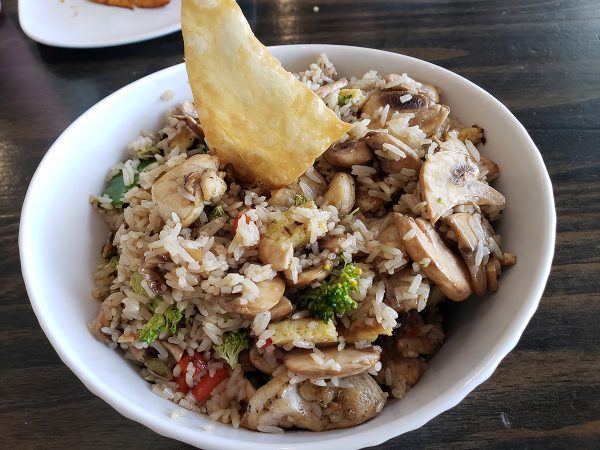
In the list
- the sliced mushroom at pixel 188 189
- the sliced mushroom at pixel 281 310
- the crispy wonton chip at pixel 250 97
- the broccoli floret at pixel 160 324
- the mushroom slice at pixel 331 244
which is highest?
the crispy wonton chip at pixel 250 97

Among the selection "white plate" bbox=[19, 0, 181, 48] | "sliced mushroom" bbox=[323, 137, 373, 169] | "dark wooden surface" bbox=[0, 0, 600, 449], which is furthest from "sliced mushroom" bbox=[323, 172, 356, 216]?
"white plate" bbox=[19, 0, 181, 48]

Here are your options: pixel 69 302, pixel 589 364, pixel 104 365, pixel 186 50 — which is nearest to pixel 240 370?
pixel 104 365

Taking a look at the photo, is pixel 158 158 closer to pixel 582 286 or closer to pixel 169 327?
pixel 169 327

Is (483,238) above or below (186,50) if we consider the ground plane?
below

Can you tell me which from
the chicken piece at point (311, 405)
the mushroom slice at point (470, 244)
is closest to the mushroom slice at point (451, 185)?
the mushroom slice at point (470, 244)

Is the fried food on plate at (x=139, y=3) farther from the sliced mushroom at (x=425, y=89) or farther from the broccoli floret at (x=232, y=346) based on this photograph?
the broccoli floret at (x=232, y=346)

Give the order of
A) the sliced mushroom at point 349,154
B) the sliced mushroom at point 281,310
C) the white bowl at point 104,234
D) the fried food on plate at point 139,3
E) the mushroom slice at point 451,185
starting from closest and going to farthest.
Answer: the white bowl at point 104,234, the sliced mushroom at point 281,310, the mushroom slice at point 451,185, the sliced mushroom at point 349,154, the fried food on plate at point 139,3

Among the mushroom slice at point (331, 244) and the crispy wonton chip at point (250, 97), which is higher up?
the crispy wonton chip at point (250, 97)

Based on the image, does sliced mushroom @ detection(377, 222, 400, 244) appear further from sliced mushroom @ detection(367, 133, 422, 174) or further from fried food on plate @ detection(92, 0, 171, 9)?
fried food on plate @ detection(92, 0, 171, 9)
